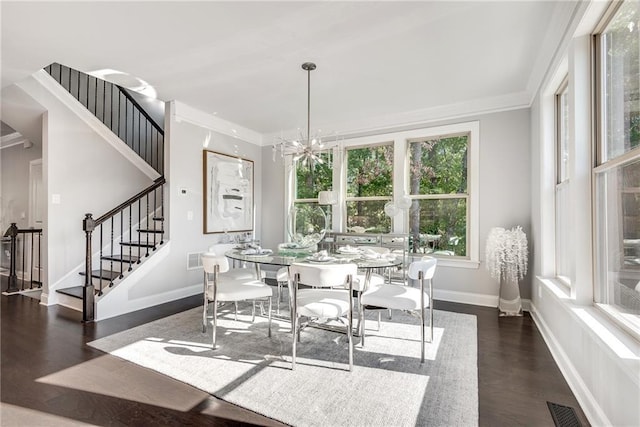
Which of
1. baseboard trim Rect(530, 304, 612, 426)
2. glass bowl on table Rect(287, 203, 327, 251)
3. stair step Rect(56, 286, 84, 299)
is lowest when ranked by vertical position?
baseboard trim Rect(530, 304, 612, 426)

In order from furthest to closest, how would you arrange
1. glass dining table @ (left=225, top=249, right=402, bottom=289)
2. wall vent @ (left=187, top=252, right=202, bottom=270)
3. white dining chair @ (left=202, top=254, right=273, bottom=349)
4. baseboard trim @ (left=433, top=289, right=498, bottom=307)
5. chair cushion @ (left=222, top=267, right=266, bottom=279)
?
1. wall vent @ (left=187, top=252, right=202, bottom=270)
2. baseboard trim @ (left=433, top=289, right=498, bottom=307)
3. chair cushion @ (left=222, top=267, right=266, bottom=279)
4. white dining chair @ (left=202, top=254, right=273, bottom=349)
5. glass dining table @ (left=225, top=249, right=402, bottom=289)

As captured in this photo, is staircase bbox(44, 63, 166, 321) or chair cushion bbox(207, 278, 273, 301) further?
staircase bbox(44, 63, 166, 321)

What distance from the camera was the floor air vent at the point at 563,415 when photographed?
1.79m

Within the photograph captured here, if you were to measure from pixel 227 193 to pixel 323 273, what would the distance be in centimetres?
338

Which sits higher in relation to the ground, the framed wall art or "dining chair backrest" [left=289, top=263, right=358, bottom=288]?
the framed wall art

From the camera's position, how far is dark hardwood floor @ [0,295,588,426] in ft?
6.04

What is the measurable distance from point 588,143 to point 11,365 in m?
4.54

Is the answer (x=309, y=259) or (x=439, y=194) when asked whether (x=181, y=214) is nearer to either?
(x=309, y=259)

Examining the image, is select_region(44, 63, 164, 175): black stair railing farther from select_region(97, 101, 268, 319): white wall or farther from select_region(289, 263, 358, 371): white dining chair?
select_region(289, 263, 358, 371): white dining chair

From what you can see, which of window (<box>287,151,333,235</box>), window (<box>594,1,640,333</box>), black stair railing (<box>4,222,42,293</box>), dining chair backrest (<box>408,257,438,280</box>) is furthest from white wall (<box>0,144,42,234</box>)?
window (<box>594,1,640,333</box>)

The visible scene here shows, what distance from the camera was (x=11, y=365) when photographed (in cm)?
245

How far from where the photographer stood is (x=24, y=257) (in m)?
5.54

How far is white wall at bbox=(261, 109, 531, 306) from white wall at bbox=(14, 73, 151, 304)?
192 inches

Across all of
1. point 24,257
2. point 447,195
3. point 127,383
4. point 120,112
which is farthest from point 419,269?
point 24,257
